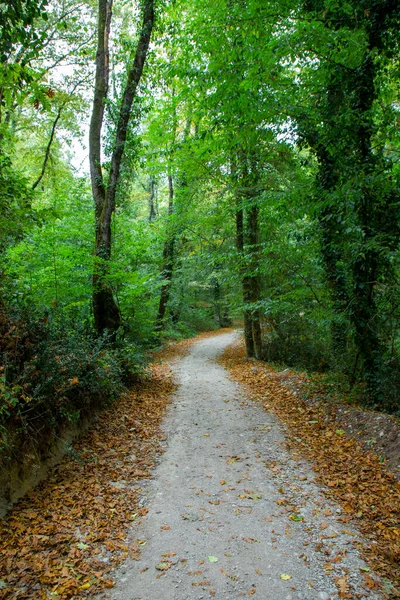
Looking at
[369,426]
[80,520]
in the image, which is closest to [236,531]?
[80,520]

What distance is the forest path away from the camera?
2875 mm

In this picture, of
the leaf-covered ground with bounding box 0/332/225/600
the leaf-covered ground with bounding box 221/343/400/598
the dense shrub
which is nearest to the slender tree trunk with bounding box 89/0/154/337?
the dense shrub

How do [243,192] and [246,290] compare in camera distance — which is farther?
[246,290]

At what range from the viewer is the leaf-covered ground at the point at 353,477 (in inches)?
128

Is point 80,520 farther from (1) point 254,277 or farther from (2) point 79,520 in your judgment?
(1) point 254,277

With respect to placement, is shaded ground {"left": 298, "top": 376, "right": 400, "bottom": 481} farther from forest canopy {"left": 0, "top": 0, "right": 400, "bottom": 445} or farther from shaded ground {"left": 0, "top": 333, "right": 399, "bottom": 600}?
forest canopy {"left": 0, "top": 0, "right": 400, "bottom": 445}

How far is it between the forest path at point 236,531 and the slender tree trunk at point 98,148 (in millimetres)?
3766

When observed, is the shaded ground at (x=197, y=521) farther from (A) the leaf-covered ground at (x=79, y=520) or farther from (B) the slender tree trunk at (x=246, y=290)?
(B) the slender tree trunk at (x=246, y=290)

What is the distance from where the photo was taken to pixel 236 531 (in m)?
3.55

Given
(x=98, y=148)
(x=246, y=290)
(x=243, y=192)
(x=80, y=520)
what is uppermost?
(x=98, y=148)

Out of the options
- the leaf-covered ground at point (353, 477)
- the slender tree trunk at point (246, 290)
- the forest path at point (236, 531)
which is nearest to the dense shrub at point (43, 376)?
the forest path at point (236, 531)

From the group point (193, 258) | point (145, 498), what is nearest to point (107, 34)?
point (193, 258)

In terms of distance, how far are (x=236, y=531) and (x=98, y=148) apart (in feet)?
29.0

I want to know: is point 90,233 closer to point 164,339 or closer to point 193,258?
point 193,258
